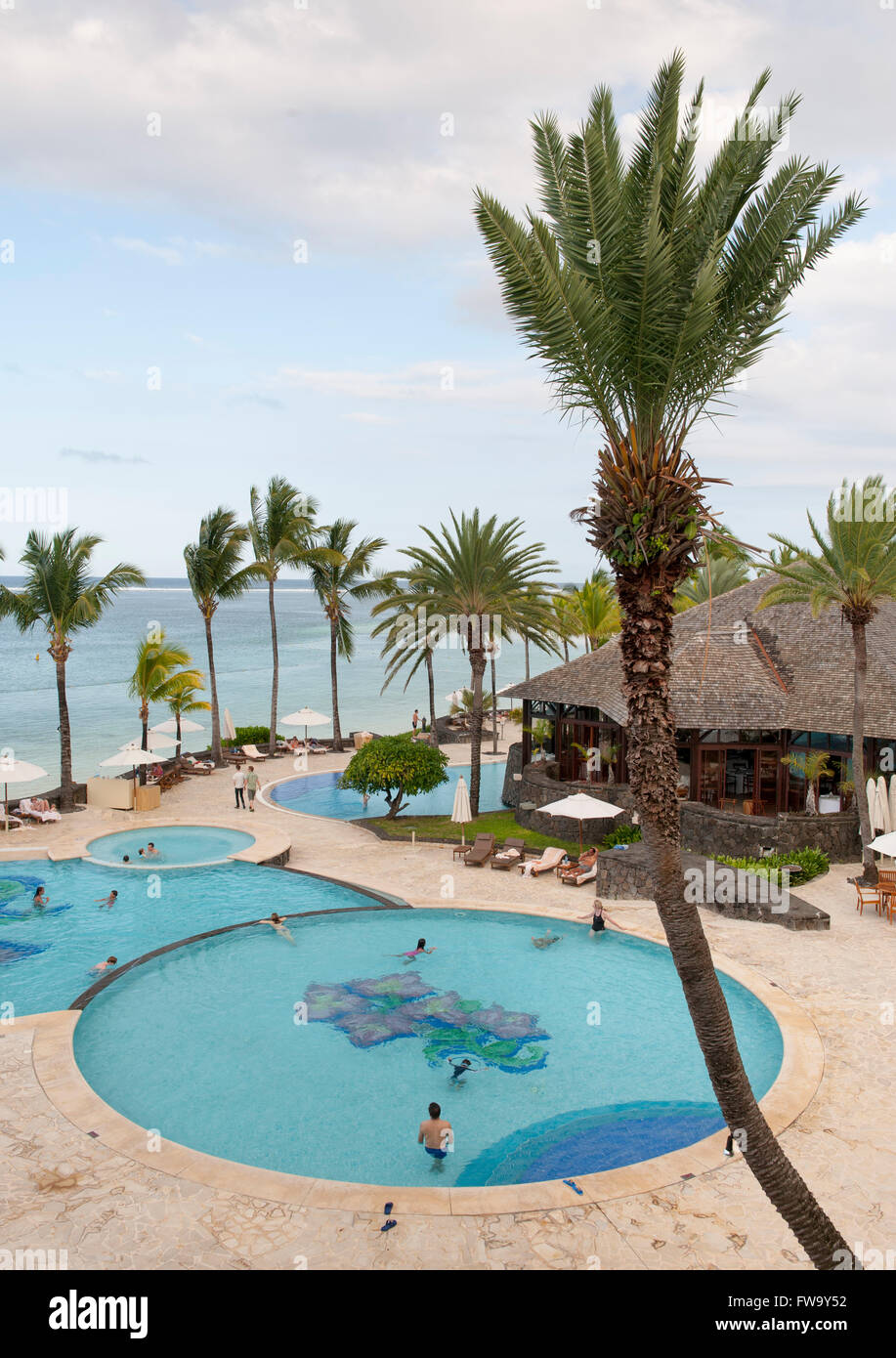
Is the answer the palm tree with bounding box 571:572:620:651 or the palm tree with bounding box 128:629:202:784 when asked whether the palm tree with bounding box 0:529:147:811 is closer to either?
the palm tree with bounding box 128:629:202:784

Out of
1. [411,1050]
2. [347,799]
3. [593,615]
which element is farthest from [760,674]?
[411,1050]

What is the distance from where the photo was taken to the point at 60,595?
1195 inches

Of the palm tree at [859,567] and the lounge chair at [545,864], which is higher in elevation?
the palm tree at [859,567]

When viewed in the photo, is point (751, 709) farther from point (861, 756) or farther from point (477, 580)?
point (477, 580)

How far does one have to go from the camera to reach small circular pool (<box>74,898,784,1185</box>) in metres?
11.4

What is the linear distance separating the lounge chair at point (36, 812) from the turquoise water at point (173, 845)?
8.46 feet

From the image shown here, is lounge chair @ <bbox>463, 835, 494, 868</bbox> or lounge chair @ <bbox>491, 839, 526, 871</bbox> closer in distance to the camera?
lounge chair @ <bbox>491, 839, 526, 871</bbox>

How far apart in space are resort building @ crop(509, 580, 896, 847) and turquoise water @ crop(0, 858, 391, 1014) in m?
11.0

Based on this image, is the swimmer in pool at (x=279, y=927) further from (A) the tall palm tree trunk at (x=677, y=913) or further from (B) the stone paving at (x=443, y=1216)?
(A) the tall palm tree trunk at (x=677, y=913)

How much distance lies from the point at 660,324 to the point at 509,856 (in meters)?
17.8

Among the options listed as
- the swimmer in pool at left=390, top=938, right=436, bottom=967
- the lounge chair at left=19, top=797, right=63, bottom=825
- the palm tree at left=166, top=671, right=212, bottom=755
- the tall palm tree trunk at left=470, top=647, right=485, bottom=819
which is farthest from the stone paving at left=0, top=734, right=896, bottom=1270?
the palm tree at left=166, top=671, right=212, bottom=755

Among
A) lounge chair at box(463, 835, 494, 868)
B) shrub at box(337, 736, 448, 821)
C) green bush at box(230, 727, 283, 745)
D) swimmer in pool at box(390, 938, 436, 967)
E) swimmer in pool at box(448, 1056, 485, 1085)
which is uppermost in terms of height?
shrub at box(337, 736, 448, 821)

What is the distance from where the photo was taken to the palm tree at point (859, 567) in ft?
67.4

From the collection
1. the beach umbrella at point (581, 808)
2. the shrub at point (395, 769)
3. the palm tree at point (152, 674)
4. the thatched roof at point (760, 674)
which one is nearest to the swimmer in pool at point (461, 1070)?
the beach umbrella at point (581, 808)
